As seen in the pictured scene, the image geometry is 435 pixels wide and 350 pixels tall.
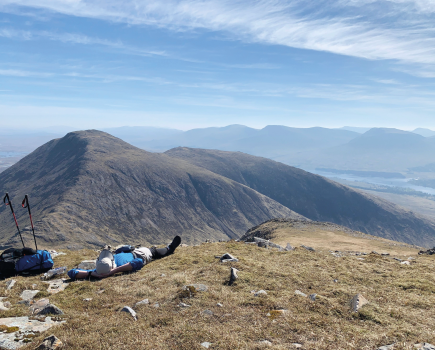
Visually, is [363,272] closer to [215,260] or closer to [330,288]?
[330,288]

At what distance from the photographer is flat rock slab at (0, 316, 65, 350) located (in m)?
6.72

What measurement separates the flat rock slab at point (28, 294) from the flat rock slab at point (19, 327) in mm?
2439

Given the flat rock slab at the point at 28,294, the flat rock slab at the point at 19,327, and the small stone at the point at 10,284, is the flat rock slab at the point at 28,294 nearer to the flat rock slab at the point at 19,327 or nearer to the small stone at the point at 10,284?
the small stone at the point at 10,284

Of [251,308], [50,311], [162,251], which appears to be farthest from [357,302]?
[162,251]

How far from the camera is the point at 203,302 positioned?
945cm

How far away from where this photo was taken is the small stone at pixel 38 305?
8.90 metres

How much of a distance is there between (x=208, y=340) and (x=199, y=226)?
178 metres

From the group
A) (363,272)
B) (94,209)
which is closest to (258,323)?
(363,272)

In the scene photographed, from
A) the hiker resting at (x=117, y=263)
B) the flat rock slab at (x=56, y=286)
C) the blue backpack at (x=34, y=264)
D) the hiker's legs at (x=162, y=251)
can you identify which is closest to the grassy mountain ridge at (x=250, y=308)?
the flat rock slab at (x=56, y=286)

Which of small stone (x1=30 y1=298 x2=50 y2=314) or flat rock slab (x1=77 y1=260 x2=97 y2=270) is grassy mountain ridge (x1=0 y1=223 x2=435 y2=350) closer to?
small stone (x1=30 y1=298 x2=50 y2=314)

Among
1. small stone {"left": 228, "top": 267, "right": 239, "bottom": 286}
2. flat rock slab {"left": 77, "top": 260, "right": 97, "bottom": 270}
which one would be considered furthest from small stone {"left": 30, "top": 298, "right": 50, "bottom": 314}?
small stone {"left": 228, "top": 267, "right": 239, "bottom": 286}

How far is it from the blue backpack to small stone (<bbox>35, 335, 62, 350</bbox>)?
844cm

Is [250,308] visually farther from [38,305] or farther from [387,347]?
[38,305]

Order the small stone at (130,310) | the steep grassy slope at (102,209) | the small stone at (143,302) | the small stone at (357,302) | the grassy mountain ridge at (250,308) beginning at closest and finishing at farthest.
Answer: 1. the grassy mountain ridge at (250,308)
2. the small stone at (130,310)
3. the small stone at (357,302)
4. the small stone at (143,302)
5. the steep grassy slope at (102,209)
